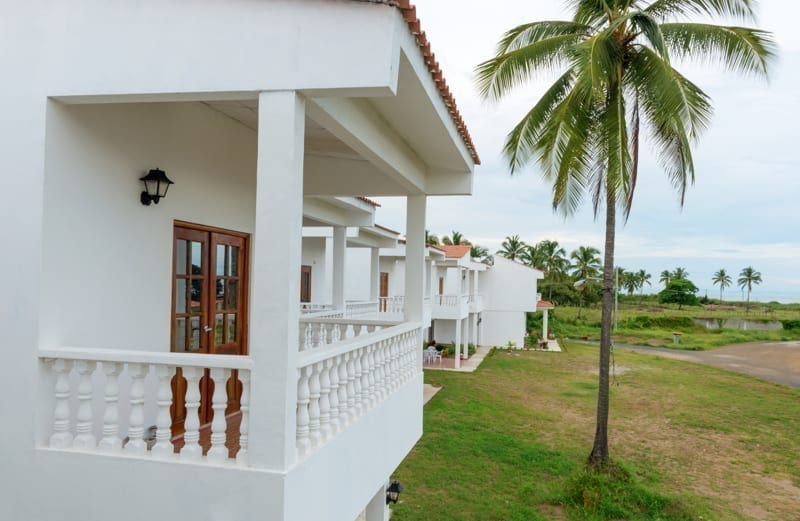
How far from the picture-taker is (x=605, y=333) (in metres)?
11.5

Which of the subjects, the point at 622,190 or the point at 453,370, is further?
the point at 453,370

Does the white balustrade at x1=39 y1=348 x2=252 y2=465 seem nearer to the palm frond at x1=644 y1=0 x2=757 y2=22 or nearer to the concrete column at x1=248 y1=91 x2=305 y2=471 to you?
the concrete column at x1=248 y1=91 x2=305 y2=471

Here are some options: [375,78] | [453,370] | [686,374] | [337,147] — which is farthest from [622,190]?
[686,374]

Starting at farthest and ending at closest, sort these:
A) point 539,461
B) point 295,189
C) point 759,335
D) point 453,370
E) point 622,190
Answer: point 759,335 < point 453,370 < point 539,461 < point 622,190 < point 295,189

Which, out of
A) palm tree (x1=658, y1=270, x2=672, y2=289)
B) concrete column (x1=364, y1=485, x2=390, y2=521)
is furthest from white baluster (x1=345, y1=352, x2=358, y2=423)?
palm tree (x1=658, y1=270, x2=672, y2=289)

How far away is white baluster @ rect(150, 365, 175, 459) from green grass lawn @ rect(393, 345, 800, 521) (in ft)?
23.7

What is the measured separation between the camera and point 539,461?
12.8 m

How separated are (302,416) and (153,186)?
2417mm

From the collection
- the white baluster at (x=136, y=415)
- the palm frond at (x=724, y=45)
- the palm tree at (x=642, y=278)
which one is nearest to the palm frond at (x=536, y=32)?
the palm frond at (x=724, y=45)

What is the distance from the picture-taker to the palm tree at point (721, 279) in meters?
98.9

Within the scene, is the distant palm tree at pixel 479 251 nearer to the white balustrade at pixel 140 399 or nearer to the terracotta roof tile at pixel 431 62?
the terracotta roof tile at pixel 431 62

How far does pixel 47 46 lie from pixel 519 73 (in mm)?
9017

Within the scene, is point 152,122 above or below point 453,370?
above

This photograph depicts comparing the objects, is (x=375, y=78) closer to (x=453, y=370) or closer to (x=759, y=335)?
(x=453, y=370)
